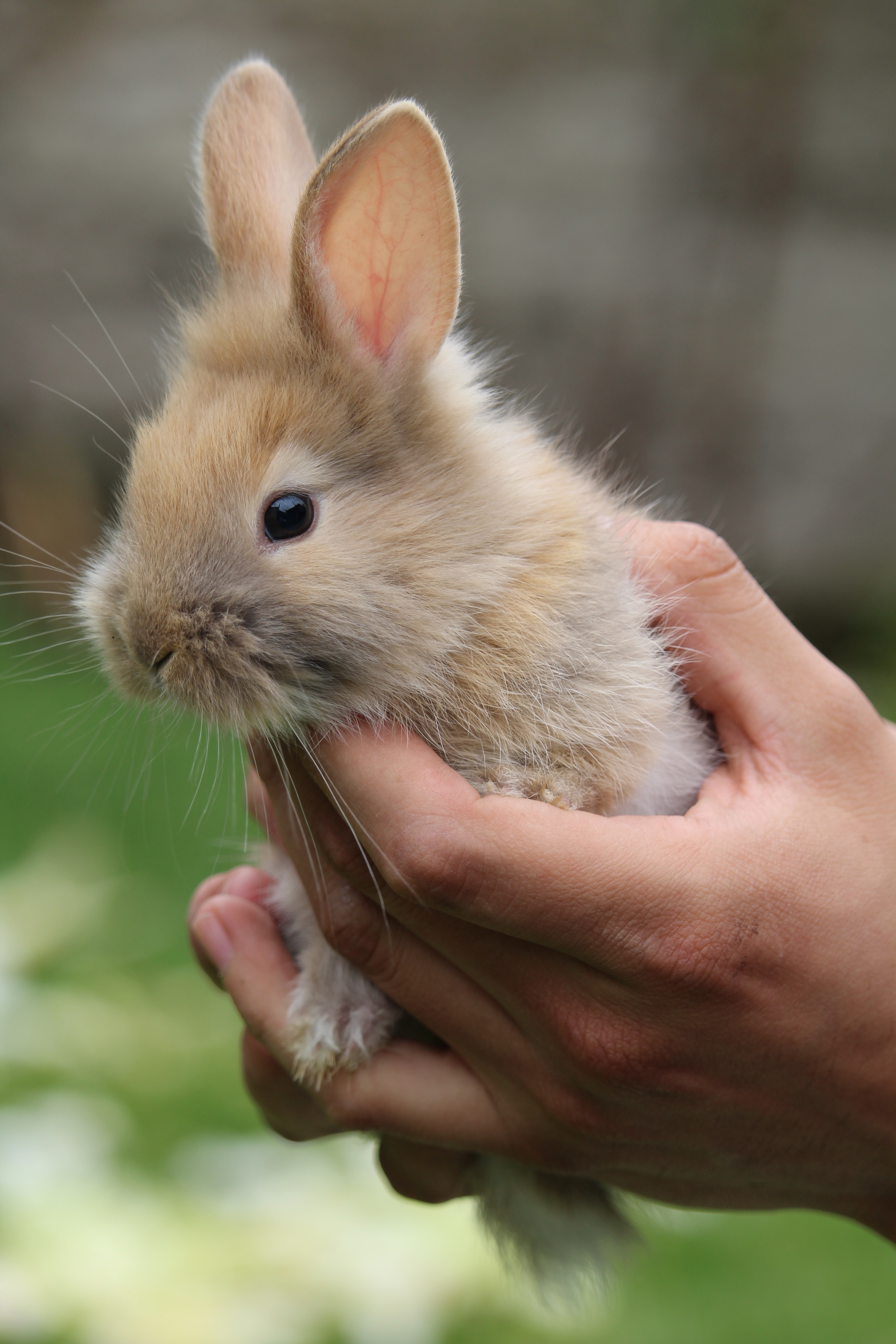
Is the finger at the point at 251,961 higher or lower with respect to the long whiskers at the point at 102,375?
lower

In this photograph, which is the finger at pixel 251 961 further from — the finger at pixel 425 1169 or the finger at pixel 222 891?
the finger at pixel 425 1169

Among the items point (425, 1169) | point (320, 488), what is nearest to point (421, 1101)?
point (425, 1169)

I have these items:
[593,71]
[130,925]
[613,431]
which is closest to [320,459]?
[130,925]

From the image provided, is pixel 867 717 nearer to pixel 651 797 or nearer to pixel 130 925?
pixel 651 797

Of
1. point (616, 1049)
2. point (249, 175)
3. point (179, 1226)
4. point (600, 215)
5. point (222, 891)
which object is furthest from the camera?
point (600, 215)

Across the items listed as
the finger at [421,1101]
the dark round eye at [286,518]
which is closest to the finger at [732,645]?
the dark round eye at [286,518]

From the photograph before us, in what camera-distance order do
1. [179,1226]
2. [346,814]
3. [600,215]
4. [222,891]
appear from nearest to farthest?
[346,814] < [222,891] < [179,1226] < [600,215]

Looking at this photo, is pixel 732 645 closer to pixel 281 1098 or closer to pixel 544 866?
pixel 544 866
